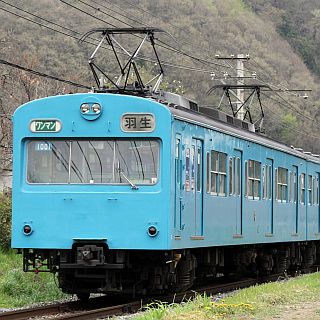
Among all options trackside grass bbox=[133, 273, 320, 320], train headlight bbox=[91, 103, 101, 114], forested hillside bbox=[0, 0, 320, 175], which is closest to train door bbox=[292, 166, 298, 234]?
trackside grass bbox=[133, 273, 320, 320]

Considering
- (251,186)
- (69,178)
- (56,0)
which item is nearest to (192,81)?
(56,0)

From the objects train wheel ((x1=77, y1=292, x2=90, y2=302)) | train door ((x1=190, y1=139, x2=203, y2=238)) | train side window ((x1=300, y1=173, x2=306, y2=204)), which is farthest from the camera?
train side window ((x1=300, y1=173, x2=306, y2=204))

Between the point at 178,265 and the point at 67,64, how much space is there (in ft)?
121

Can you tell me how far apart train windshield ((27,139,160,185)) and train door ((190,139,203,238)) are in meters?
1.25

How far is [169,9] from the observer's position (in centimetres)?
7719

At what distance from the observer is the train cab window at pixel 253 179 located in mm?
19933

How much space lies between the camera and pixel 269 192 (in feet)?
71.6

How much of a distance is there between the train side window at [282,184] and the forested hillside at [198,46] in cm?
1199

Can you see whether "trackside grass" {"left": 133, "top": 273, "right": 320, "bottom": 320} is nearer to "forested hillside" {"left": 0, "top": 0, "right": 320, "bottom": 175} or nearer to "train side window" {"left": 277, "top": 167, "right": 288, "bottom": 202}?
"train side window" {"left": 277, "top": 167, "right": 288, "bottom": 202}

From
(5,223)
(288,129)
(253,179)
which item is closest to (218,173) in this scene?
(253,179)

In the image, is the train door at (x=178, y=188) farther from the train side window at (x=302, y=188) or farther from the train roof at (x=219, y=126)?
the train side window at (x=302, y=188)

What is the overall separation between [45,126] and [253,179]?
6147mm

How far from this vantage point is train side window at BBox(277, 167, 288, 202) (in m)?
22.9

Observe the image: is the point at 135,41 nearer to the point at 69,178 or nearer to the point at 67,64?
the point at 67,64
